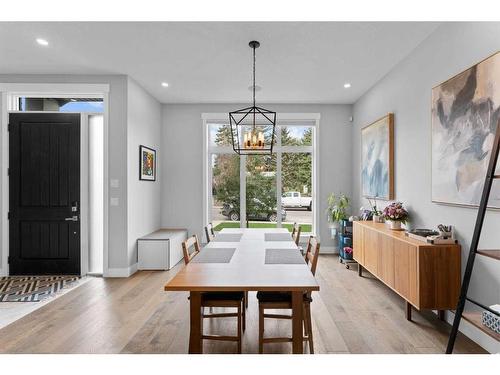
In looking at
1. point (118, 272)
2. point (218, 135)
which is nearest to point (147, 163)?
point (218, 135)

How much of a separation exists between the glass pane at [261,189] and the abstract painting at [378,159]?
5.68ft

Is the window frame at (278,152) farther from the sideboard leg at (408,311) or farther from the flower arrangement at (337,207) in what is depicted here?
the sideboard leg at (408,311)

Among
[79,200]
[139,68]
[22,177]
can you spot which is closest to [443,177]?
[139,68]

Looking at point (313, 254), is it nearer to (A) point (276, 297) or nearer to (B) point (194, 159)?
(A) point (276, 297)

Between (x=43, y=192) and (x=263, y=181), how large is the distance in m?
3.65

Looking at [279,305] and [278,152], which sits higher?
[278,152]

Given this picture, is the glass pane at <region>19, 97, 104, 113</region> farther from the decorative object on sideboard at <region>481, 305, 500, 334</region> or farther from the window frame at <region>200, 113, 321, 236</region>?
the decorative object on sideboard at <region>481, 305, 500, 334</region>

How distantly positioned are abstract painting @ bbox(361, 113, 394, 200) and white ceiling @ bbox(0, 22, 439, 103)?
0.72 meters

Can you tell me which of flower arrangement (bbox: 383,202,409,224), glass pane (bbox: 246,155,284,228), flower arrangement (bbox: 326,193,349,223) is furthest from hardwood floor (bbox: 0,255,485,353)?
glass pane (bbox: 246,155,284,228)

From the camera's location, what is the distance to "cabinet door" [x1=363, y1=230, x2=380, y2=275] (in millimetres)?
3809

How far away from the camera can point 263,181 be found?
6316mm

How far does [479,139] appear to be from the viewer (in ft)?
8.27

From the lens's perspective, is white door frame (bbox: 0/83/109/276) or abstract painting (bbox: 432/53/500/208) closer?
abstract painting (bbox: 432/53/500/208)

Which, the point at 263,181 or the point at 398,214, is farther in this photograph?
the point at 263,181
